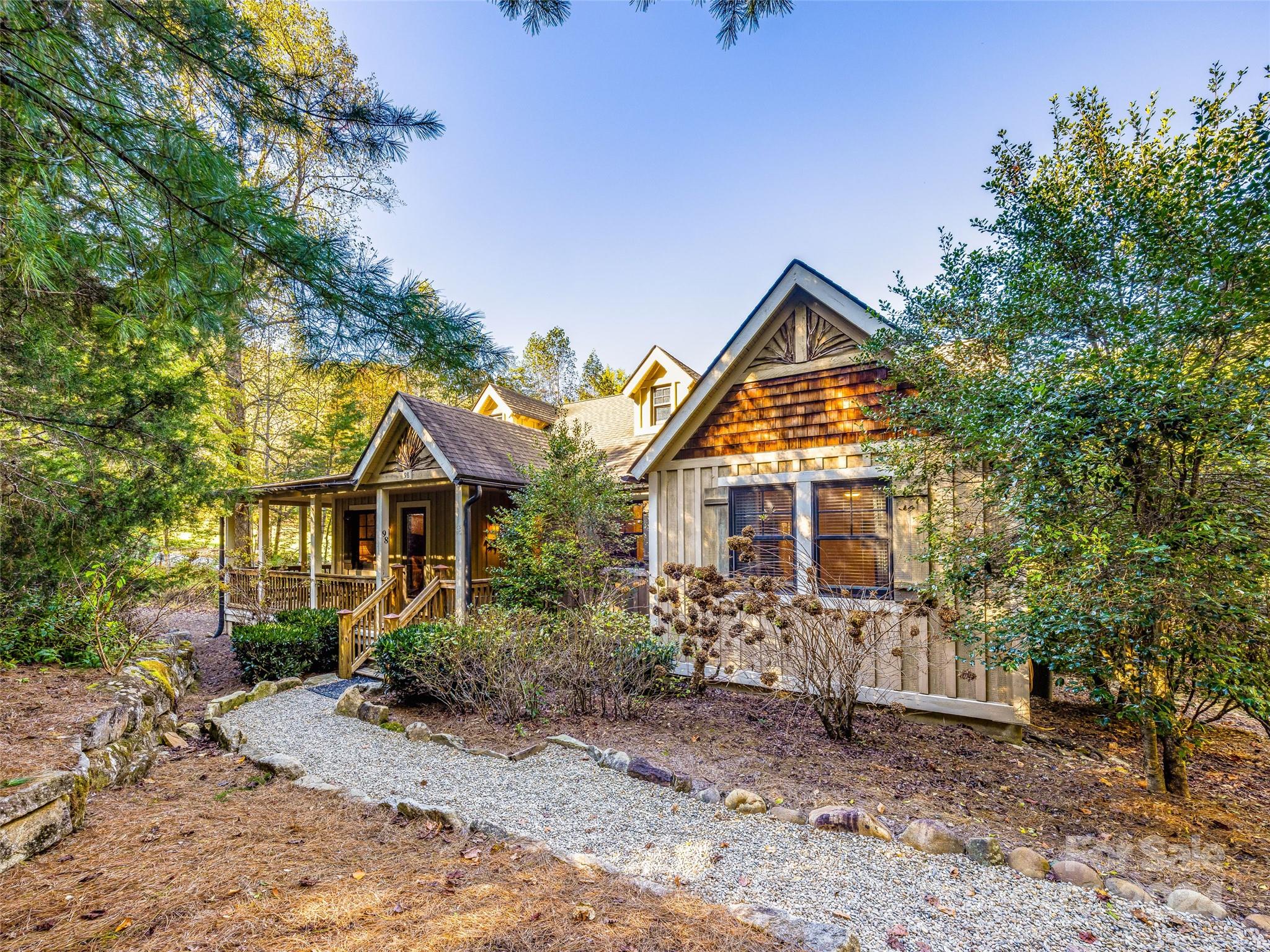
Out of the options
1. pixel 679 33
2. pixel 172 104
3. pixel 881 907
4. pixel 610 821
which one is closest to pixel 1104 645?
pixel 881 907

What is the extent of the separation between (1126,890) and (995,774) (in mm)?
1956

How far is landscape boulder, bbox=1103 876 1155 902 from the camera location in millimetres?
3020

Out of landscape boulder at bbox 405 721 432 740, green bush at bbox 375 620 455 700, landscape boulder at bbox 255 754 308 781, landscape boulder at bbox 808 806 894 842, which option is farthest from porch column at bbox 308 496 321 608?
landscape boulder at bbox 808 806 894 842

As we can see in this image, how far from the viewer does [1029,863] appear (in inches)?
132

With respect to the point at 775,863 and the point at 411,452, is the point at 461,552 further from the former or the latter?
the point at 775,863

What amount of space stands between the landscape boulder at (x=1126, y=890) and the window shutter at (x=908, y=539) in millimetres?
3085

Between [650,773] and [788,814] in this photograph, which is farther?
[650,773]

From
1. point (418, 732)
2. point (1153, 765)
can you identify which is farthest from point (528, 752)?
point (1153, 765)

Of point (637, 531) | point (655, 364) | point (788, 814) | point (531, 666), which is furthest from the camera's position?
point (655, 364)

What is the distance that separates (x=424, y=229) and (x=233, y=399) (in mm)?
14050

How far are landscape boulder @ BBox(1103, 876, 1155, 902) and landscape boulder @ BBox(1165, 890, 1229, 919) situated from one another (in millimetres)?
89

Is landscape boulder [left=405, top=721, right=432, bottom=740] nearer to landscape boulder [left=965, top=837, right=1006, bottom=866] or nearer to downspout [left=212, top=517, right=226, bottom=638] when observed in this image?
landscape boulder [left=965, top=837, right=1006, bottom=866]

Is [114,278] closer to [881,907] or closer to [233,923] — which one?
[233,923]

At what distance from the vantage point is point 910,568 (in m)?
6.21
